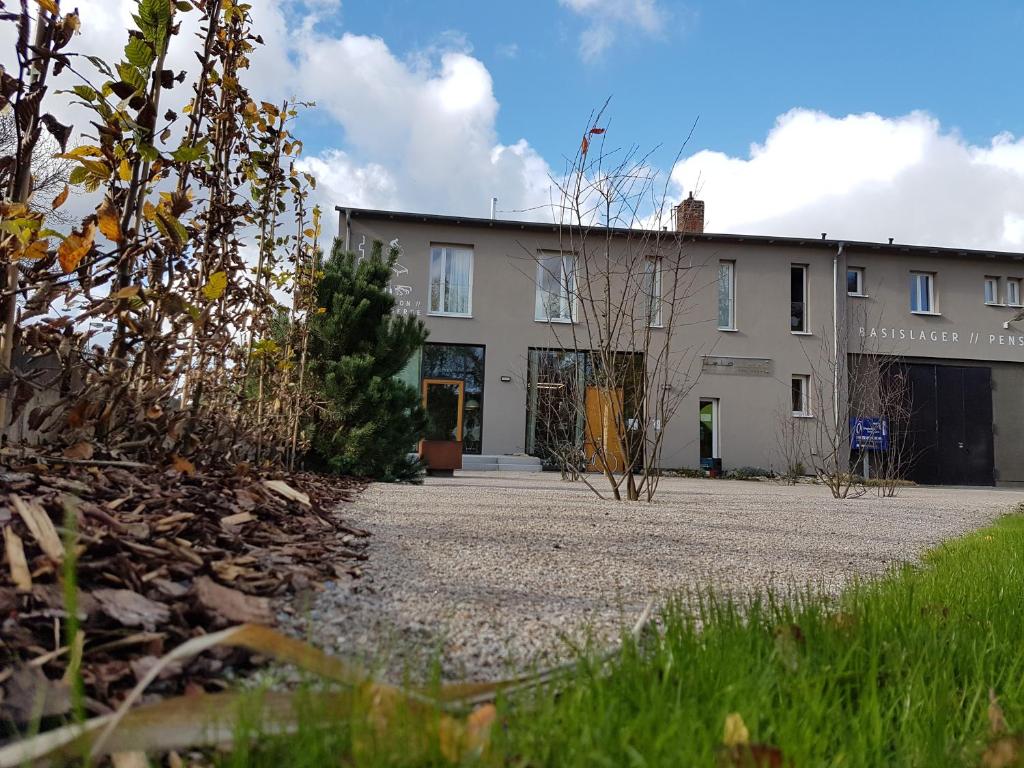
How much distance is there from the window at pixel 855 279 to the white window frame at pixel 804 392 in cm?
253

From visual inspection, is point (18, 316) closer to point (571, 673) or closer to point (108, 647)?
point (108, 647)

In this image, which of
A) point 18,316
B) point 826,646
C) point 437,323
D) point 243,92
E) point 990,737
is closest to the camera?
point 990,737

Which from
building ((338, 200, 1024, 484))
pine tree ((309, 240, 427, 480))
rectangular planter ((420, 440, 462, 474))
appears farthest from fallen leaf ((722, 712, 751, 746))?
building ((338, 200, 1024, 484))

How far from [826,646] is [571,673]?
612mm

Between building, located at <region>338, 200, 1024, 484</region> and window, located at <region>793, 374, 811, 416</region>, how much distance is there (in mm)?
33

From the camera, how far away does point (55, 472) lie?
7.78 feet

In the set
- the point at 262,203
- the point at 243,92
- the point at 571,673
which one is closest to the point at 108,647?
the point at 571,673

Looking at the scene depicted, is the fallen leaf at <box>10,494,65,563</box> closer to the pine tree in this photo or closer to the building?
the pine tree

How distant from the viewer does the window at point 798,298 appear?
1769 centimetres

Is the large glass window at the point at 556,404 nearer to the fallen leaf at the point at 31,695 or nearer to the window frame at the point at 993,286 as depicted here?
the fallen leaf at the point at 31,695

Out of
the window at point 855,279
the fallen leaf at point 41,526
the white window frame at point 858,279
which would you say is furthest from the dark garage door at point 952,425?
A: the fallen leaf at point 41,526

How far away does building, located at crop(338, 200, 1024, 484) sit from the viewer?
16391 millimetres

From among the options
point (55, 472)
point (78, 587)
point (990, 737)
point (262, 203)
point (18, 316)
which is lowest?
point (990, 737)

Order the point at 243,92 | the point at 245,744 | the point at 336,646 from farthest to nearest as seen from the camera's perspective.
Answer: the point at 243,92 → the point at 336,646 → the point at 245,744
